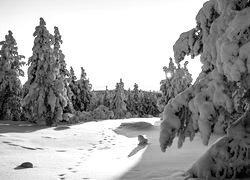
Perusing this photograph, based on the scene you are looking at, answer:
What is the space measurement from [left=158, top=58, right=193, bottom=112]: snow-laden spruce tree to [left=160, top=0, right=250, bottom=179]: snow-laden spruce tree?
3728cm

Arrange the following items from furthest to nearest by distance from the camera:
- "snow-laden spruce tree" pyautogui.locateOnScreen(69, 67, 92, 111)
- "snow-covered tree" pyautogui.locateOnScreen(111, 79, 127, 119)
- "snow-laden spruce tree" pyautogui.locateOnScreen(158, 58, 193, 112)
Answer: "snow-covered tree" pyautogui.locateOnScreen(111, 79, 127, 119), "snow-laden spruce tree" pyautogui.locateOnScreen(69, 67, 92, 111), "snow-laden spruce tree" pyautogui.locateOnScreen(158, 58, 193, 112)

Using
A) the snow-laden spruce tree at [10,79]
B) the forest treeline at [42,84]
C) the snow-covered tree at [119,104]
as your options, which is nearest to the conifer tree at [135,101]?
the snow-covered tree at [119,104]

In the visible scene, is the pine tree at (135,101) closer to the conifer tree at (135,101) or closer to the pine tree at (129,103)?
the conifer tree at (135,101)

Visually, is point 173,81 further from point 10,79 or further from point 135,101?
point 135,101

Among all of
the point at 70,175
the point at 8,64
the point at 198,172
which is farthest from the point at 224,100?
the point at 8,64

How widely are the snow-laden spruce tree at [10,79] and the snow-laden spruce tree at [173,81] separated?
65.5 ft

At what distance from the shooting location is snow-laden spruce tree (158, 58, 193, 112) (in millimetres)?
44819

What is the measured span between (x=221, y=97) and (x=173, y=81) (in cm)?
3928

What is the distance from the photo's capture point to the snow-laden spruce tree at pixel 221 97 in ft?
19.1

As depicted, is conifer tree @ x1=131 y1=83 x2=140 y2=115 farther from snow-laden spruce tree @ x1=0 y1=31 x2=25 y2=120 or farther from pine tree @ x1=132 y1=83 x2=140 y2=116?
snow-laden spruce tree @ x1=0 y1=31 x2=25 y2=120

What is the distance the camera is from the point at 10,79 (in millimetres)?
34062

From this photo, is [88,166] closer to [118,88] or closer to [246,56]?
[246,56]

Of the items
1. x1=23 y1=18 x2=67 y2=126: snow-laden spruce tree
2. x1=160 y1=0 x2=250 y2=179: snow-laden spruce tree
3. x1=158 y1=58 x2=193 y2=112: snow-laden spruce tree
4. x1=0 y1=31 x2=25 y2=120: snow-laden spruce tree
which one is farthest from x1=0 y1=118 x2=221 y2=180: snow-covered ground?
x1=158 y1=58 x2=193 y2=112: snow-laden spruce tree

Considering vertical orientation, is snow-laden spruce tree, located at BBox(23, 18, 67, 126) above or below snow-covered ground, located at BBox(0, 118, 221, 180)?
above
